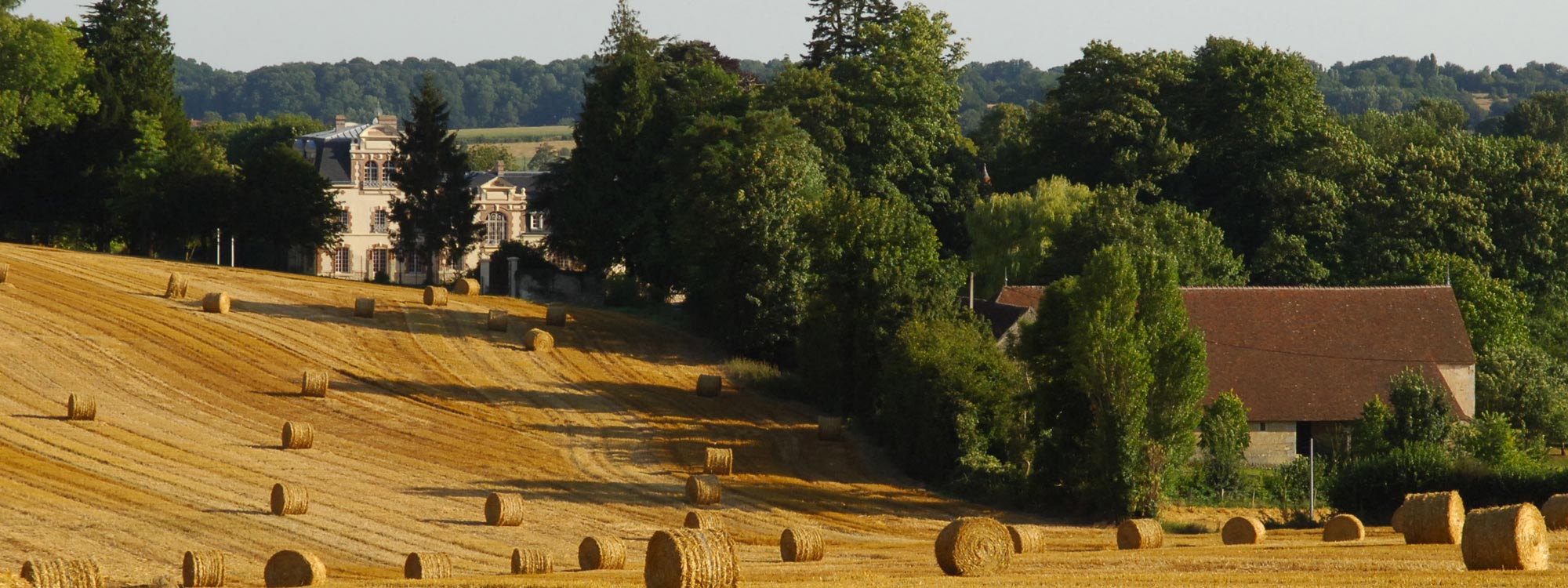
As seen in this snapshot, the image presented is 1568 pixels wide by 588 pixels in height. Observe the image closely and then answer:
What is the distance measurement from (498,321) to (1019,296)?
17.7 m

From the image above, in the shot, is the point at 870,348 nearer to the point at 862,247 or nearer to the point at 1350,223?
the point at 862,247

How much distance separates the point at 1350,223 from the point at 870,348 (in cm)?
2699

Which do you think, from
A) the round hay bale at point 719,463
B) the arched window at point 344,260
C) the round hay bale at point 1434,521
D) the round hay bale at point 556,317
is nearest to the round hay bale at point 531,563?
the round hay bale at point 1434,521

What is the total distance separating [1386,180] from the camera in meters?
70.4

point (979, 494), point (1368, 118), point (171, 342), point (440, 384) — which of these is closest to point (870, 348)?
point (979, 494)

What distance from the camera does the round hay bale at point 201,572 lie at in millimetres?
26250

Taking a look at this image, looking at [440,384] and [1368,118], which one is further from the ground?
[1368,118]

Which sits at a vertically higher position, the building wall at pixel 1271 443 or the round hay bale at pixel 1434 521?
the round hay bale at pixel 1434 521

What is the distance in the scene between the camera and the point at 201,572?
2627cm

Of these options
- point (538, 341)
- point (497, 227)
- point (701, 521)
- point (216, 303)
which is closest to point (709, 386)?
point (538, 341)

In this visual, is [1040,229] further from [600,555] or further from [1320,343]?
[600,555]

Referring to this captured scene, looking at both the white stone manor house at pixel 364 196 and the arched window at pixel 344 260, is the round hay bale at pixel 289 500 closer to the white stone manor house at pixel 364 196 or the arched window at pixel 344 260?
the white stone manor house at pixel 364 196

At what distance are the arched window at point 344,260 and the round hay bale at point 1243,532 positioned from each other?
72.3 m

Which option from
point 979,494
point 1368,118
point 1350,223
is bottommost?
point 979,494
